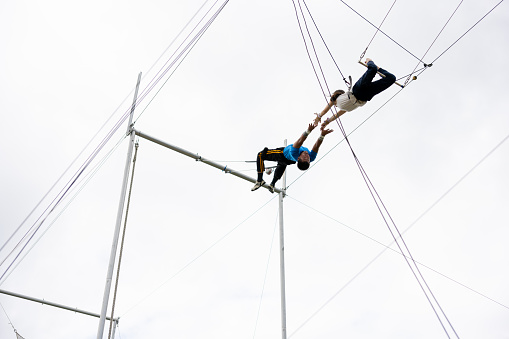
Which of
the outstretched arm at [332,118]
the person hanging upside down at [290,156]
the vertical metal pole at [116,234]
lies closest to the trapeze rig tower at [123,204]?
the vertical metal pole at [116,234]

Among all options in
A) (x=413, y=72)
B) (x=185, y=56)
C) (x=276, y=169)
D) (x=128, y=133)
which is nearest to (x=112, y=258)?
(x=128, y=133)

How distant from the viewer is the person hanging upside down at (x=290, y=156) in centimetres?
703

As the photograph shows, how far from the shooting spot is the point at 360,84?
6.34 m

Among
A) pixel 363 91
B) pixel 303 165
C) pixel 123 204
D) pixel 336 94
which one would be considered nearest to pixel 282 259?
pixel 303 165

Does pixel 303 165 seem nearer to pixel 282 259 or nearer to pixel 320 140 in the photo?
pixel 320 140

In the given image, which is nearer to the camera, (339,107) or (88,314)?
(339,107)

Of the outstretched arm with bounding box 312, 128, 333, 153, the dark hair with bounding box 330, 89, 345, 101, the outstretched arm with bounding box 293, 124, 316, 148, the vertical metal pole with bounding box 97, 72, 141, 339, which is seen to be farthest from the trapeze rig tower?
the dark hair with bounding box 330, 89, 345, 101

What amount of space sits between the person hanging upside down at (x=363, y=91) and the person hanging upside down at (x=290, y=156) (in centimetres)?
43

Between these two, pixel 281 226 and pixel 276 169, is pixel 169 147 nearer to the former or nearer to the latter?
pixel 276 169

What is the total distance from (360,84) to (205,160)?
9.34 ft

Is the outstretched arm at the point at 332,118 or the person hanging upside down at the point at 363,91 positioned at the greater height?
the outstretched arm at the point at 332,118

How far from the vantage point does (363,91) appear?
6.37m

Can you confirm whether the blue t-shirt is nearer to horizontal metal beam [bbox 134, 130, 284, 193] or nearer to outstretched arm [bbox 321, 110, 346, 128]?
outstretched arm [bbox 321, 110, 346, 128]

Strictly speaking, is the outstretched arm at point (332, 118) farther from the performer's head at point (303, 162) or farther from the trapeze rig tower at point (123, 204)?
the trapeze rig tower at point (123, 204)
